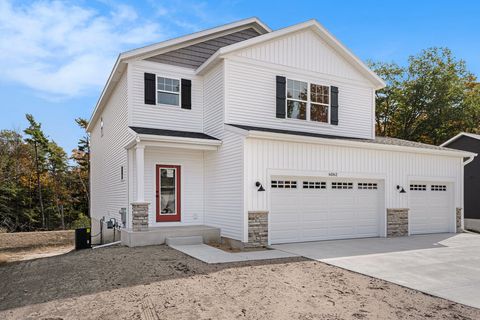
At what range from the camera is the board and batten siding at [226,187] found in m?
10.4

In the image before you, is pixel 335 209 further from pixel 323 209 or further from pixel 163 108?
pixel 163 108

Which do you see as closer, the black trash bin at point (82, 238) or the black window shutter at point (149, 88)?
the black trash bin at point (82, 238)

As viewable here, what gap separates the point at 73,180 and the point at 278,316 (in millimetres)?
30524

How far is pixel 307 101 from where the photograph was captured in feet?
43.4

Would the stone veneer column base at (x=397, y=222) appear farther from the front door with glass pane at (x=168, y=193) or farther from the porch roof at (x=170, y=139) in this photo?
the front door with glass pane at (x=168, y=193)

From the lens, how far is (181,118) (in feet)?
42.2

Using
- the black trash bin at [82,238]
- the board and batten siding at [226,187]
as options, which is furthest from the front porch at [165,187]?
the black trash bin at [82,238]

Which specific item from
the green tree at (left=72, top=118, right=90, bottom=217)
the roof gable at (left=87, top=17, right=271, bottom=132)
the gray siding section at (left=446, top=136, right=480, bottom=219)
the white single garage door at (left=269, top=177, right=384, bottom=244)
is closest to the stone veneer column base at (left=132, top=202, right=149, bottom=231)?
the white single garage door at (left=269, top=177, right=384, bottom=244)

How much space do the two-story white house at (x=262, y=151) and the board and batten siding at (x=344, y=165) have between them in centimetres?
4

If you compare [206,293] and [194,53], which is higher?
[194,53]

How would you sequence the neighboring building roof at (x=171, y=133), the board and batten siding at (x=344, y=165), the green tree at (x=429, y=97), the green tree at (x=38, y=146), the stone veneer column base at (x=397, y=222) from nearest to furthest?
the board and batten siding at (x=344, y=165) → the neighboring building roof at (x=171, y=133) → the stone veneer column base at (x=397, y=222) → the green tree at (x=429, y=97) → the green tree at (x=38, y=146)

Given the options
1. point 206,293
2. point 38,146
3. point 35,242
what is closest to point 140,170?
point 206,293

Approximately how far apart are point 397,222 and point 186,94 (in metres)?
8.64

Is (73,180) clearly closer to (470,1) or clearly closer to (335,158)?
(335,158)
